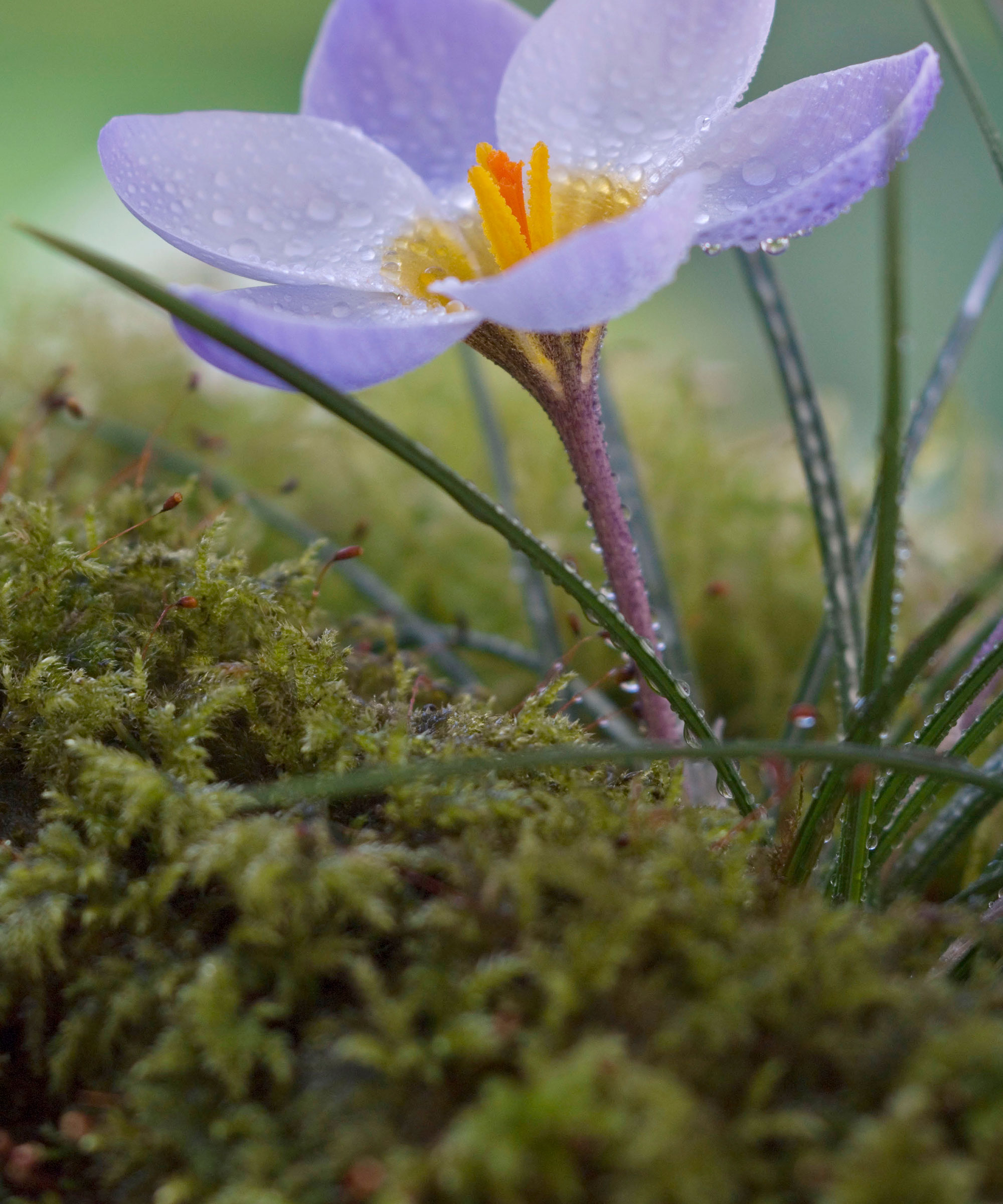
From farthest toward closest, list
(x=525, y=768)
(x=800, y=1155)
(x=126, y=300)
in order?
(x=126, y=300)
(x=525, y=768)
(x=800, y=1155)

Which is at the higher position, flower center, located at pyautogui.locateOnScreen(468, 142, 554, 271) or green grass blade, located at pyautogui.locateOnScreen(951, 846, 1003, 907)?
flower center, located at pyautogui.locateOnScreen(468, 142, 554, 271)

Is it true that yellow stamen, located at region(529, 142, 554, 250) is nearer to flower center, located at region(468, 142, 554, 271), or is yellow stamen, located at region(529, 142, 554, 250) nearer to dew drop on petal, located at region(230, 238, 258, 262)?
flower center, located at region(468, 142, 554, 271)

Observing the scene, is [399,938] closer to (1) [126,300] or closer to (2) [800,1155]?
(2) [800,1155]

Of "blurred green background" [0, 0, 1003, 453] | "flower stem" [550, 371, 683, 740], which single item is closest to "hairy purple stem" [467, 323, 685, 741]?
"flower stem" [550, 371, 683, 740]

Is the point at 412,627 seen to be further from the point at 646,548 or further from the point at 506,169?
the point at 506,169

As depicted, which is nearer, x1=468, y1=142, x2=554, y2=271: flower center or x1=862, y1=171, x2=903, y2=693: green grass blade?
x1=862, y1=171, x2=903, y2=693: green grass blade

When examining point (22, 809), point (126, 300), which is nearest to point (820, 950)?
point (22, 809)
